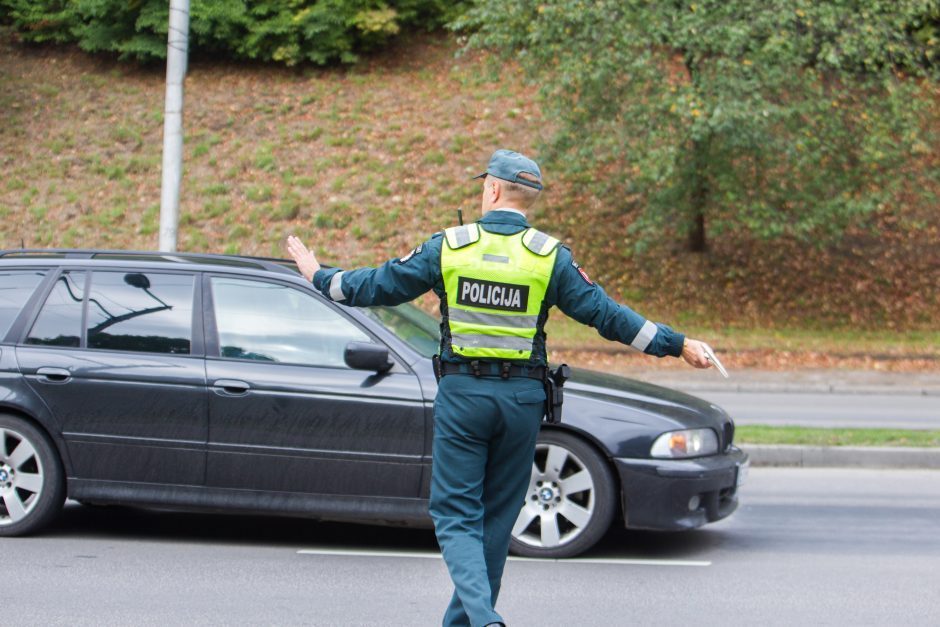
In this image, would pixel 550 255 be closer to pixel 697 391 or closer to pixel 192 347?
pixel 192 347

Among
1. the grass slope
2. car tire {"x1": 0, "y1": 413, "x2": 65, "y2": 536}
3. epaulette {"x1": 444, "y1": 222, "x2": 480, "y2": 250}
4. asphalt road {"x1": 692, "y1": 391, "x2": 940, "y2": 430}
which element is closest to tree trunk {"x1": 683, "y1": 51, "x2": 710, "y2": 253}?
the grass slope

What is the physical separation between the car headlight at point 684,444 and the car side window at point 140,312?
262cm

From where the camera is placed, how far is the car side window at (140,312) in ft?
22.3

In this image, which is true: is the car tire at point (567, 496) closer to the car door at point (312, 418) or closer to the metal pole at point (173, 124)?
the car door at point (312, 418)

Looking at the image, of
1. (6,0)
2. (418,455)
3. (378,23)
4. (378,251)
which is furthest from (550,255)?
(6,0)

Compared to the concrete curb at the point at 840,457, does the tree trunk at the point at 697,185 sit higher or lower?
higher

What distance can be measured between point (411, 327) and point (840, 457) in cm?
432

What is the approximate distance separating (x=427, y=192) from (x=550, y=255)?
20135 mm

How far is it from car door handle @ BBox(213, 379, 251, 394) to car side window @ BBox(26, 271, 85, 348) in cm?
94

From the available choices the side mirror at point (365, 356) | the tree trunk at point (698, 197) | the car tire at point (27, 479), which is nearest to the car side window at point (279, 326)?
the side mirror at point (365, 356)

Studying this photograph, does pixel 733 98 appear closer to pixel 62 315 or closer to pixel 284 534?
pixel 284 534

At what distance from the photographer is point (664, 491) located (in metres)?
6.39

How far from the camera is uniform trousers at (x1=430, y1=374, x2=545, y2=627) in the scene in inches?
171

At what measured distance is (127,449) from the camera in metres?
6.61
